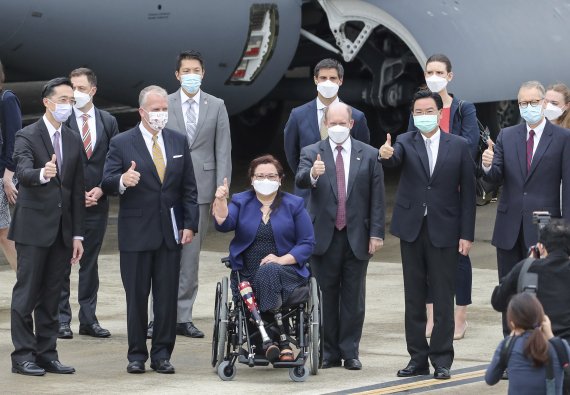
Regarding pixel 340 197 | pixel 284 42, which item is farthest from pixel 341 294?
pixel 284 42

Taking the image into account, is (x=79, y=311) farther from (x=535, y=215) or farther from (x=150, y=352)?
(x=535, y=215)

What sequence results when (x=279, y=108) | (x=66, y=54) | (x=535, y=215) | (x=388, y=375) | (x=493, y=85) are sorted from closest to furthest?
(x=535, y=215) < (x=388, y=375) < (x=66, y=54) < (x=493, y=85) < (x=279, y=108)

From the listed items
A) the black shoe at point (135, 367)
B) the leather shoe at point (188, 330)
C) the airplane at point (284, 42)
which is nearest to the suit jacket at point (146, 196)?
the black shoe at point (135, 367)

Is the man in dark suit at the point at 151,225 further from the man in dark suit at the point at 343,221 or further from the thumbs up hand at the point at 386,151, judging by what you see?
the thumbs up hand at the point at 386,151

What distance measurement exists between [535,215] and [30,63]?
907 cm

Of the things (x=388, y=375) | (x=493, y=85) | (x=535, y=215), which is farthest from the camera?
(x=493, y=85)

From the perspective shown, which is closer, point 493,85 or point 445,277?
point 445,277

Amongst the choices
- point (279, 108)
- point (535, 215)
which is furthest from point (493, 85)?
point (535, 215)

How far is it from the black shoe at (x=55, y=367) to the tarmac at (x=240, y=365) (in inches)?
2.2

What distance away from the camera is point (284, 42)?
17391 millimetres

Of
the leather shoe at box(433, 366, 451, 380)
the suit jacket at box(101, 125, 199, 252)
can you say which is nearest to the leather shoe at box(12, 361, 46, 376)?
the suit jacket at box(101, 125, 199, 252)

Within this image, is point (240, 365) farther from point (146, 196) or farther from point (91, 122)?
point (91, 122)

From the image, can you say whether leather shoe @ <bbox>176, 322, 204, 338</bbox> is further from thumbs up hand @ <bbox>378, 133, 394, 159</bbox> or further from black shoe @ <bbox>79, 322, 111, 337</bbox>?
thumbs up hand @ <bbox>378, 133, 394, 159</bbox>

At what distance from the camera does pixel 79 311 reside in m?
10.7
